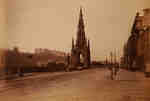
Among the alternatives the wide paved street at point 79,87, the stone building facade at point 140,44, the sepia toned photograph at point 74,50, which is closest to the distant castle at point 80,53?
the sepia toned photograph at point 74,50

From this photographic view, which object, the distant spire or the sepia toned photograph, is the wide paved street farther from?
the distant spire

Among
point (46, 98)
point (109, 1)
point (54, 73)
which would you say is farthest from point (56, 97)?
point (109, 1)

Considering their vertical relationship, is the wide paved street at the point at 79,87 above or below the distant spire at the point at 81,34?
below

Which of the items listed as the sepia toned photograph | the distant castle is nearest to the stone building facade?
the sepia toned photograph

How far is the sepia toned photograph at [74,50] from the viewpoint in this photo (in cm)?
255

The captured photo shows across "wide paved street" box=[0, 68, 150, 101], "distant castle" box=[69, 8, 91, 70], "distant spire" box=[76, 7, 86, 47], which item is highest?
"distant spire" box=[76, 7, 86, 47]

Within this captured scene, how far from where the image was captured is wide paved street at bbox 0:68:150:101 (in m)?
2.46

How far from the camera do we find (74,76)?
2.69 m

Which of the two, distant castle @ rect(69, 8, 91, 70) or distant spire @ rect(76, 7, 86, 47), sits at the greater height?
distant spire @ rect(76, 7, 86, 47)

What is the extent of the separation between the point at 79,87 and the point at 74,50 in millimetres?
583

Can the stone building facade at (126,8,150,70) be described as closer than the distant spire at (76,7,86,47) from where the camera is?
Yes

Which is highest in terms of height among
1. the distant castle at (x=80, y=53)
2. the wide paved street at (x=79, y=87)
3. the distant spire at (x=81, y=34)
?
the distant spire at (x=81, y=34)

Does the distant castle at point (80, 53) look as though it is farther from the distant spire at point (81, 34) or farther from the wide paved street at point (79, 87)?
the wide paved street at point (79, 87)

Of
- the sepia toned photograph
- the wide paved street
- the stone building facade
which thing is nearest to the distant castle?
the sepia toned photograph
